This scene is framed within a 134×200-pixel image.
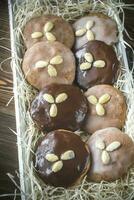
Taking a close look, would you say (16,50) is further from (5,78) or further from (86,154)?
(86,154)

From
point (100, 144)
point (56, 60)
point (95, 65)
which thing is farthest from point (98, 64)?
point (100, 144)

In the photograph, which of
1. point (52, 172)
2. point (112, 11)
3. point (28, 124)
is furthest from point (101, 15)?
point (52, 172)

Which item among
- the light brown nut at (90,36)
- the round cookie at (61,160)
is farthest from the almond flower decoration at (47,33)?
the round cookie at (61,160)

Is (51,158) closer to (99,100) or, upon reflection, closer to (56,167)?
(56,167)

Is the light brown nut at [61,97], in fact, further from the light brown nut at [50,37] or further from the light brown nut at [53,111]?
the light brown nut at [50,37]

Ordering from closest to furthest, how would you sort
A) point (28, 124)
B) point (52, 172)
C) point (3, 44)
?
point (52, 172) < point (28, 124) < point (3, 44)

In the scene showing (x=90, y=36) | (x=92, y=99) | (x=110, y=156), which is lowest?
(x=110, y=156)
